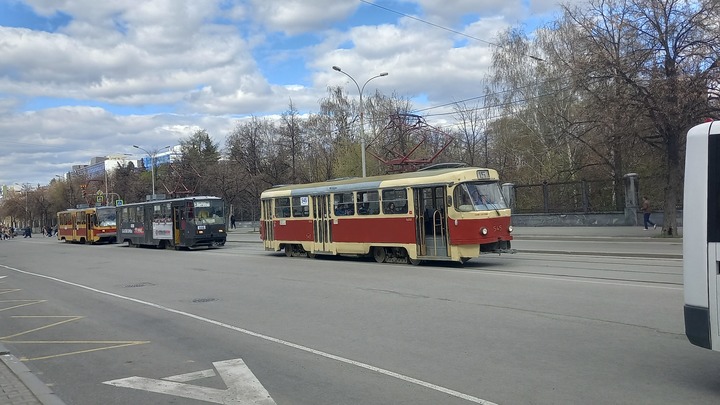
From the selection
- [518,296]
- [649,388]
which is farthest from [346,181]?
[649,388]

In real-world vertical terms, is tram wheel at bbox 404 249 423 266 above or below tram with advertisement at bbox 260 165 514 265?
below

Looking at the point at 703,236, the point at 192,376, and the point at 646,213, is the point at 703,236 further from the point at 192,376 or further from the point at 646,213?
the point at 646,213

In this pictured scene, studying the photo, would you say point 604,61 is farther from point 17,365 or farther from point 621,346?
point 17,365

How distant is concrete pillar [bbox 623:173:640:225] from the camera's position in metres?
30.0

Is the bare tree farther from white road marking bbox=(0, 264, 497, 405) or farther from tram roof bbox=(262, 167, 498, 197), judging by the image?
white road marking bbox=(0, 264, 497, 405)

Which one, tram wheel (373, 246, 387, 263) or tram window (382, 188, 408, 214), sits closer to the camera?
tram window (382, 188, 408, 214)

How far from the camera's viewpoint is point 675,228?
921 inches

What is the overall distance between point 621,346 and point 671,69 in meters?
17.8

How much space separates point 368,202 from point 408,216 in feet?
6.48

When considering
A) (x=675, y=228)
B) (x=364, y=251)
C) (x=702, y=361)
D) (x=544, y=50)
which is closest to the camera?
(x=702, y=361)

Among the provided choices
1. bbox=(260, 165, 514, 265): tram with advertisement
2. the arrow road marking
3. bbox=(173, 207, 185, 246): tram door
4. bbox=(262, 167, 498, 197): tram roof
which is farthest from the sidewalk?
bbox=(173, 207, 185, 246): tram door

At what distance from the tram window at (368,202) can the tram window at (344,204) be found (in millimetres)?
376

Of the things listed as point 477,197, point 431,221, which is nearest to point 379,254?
point 431,221

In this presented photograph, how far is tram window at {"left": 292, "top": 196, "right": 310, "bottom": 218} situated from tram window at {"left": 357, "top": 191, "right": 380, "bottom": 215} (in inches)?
128
